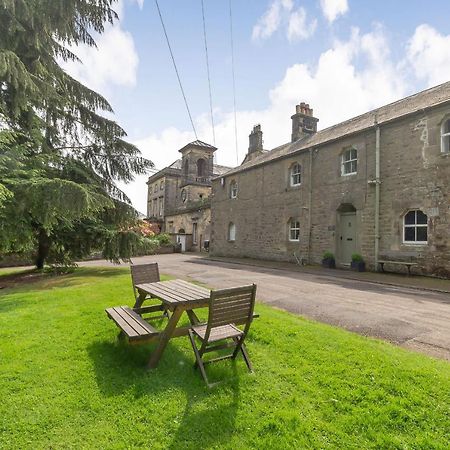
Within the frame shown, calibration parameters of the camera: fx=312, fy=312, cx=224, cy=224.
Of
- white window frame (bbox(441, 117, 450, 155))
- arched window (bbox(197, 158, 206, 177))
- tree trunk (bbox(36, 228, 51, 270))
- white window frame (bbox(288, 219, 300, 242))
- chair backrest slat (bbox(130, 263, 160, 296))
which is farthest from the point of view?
arched window (bbox(197, 158, 206, 177))

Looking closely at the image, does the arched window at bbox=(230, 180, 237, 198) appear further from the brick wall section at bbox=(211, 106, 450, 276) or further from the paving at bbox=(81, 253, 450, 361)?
the paving at bbox=(81, 253, 450, 361)

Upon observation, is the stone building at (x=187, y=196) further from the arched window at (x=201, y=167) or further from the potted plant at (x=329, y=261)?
the potted plant at (x=329, y=261)

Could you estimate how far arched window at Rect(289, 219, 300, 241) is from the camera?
18.3 meters

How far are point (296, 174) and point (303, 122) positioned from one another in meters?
5.13

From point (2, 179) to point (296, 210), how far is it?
14.5m

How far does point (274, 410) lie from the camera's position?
296 centimetres

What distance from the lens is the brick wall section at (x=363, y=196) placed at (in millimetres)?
11867

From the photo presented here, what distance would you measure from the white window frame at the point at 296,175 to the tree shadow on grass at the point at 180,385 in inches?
614

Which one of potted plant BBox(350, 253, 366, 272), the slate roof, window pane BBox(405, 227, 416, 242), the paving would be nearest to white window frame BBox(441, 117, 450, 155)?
the slate roof

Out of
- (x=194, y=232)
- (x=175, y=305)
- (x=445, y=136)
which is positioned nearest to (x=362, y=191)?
(x=445, y=136)

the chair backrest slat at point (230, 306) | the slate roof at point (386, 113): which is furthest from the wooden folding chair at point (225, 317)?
the slate roof at point (386, 113)

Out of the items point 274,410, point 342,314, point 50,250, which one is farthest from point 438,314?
point 50,250

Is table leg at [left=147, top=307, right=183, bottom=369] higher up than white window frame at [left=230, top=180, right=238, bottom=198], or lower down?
lower down

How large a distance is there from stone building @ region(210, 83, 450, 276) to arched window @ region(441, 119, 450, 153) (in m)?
0.03
